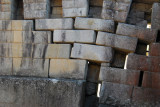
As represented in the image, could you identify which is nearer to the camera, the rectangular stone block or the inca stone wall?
the inca stone wall

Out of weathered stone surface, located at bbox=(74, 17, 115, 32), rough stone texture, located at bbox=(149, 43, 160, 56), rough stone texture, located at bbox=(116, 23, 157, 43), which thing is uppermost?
weathered stone surface, located at bbox=(74, 17, 115, 32)

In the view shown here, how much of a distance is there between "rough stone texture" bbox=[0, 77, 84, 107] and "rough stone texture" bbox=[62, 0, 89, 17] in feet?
5.64

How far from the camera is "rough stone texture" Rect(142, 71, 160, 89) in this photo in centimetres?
419

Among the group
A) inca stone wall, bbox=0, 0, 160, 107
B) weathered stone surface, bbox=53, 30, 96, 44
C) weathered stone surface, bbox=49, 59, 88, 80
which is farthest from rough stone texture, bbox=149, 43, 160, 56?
weathered stone surface, bbox=49, 59, 88, 80

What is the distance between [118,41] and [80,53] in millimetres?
975

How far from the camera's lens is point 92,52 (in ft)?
14.6

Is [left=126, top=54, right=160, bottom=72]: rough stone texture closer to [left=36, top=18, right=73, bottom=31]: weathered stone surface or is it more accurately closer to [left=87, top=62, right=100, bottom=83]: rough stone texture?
[left=87, top=62, right=100, bottom=83]: rough stone texture

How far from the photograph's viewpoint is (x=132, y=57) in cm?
436

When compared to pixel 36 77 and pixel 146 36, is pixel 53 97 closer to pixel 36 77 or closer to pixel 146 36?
pixel 36 77

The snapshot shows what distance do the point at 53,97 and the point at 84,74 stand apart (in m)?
0.92

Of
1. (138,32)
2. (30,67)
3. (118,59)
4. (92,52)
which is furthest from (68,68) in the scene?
(138,32)

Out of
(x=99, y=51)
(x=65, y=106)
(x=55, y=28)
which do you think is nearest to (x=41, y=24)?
(x=55, y=28)

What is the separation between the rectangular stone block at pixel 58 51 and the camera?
4609 mm

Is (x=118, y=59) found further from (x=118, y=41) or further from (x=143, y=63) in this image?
(x=143, y=63)
